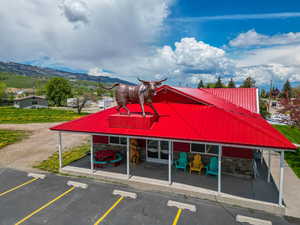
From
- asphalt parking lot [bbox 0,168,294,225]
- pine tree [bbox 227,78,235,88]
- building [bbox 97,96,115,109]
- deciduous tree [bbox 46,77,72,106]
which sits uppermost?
pine tree [bbox 227,78,235,88]

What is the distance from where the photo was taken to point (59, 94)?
69.2 metres

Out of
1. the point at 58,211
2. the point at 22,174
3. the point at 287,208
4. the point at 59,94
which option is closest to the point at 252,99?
the point at 287,208

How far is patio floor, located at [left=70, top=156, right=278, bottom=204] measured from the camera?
9023mm

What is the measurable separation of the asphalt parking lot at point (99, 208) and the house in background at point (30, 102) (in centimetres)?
6435

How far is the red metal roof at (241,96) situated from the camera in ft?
53.3

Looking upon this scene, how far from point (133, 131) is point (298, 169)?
35.7 feet

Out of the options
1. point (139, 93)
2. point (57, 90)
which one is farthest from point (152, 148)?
point (57, 90)

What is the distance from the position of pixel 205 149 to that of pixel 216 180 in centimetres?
192

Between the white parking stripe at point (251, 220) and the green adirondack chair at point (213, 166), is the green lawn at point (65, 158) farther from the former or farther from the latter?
the white parking stripe at point (251, 220)

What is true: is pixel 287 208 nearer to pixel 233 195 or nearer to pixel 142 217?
pixel 233 195

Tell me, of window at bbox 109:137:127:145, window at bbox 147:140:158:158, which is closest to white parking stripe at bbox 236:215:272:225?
window at bbox 147:140:158:158

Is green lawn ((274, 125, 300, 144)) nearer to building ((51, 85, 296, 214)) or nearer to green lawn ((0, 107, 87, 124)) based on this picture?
building ((51, 85, 296, 214))

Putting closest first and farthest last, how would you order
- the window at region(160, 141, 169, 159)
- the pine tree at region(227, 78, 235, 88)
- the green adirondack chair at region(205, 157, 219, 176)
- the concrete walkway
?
1. the concrete walkway
2. the green adirondack chair at region(205, 157, 219, 176)
3. the window at region(160, 141, 169, 159)
4. the pine tree at region(227, 78, 235, 88)

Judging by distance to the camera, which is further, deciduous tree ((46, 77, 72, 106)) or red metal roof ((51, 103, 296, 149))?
deciduous tree ((46, 77, 72, 106))
